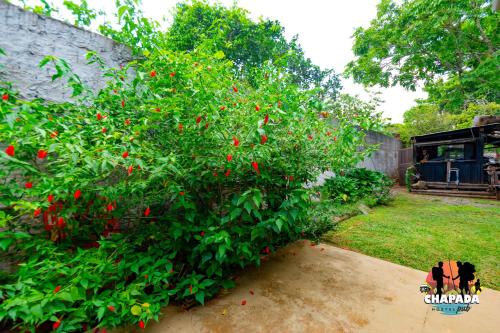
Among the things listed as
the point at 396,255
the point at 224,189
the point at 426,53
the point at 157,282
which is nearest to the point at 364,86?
the point at 426,53

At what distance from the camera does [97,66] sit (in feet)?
7.30

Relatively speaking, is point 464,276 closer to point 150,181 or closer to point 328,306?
point 328,306

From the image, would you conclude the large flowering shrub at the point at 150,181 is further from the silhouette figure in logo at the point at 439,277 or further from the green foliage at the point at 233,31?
the green foliage at the point at 233,31

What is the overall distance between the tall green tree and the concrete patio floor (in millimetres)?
6744

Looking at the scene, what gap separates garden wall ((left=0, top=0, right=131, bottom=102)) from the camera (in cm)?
181

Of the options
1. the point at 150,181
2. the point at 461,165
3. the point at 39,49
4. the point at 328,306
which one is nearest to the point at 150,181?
the point at 150,181

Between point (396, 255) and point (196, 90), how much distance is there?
2.59 metres

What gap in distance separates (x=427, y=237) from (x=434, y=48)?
678 centimetres

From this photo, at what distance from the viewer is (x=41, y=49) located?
76.5 inches

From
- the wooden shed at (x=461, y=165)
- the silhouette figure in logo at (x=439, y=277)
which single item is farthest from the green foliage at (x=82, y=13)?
the wooden shed at (x=461, y=165)

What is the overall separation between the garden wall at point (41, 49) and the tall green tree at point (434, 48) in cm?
669

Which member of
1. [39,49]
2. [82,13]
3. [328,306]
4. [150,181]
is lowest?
[328,306]

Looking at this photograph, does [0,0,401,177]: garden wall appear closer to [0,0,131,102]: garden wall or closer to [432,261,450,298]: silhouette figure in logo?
[0,0,131,102]: garden wall

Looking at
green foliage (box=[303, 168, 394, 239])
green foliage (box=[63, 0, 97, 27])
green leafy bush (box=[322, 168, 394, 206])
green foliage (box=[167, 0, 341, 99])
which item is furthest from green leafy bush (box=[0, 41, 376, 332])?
green foliage (box=[167, 0, 341, 99])
